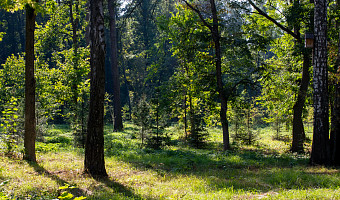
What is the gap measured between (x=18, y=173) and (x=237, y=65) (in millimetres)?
11429

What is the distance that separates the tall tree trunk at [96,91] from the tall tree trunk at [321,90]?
23.2 ft

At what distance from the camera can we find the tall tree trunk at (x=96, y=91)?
732 centimetres

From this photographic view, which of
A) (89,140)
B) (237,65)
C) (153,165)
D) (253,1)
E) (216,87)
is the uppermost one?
(253,1)

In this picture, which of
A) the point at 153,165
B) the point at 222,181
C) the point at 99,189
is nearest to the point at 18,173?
the point at 99,189

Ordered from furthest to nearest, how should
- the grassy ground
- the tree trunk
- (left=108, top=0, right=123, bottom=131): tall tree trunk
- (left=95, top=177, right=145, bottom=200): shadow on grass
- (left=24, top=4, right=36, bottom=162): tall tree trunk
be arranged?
(left=108, top=0, right=123, bottom=131): tall tree trunk → the tree trunk → (left=24, top=4, right=36, bottom=162): tall tree trunk → (left=95, top=177, right=145, bottom=200): shadow on grass → the grassy ground

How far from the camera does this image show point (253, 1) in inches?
572

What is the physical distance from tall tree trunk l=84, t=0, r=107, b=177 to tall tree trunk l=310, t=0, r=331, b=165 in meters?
7.07

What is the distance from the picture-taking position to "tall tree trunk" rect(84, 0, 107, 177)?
7320 mm

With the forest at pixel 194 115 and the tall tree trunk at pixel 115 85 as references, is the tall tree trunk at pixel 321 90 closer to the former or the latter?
the forest at pixel 194 115

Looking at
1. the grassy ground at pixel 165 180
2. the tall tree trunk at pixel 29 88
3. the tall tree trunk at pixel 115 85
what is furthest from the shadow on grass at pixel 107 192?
the tall tree trunk at pixel 115 85

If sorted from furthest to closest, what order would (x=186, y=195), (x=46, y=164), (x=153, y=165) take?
1. (x=153, y=165)
2. (x=46, y=164)
3. (x=186, y=195)

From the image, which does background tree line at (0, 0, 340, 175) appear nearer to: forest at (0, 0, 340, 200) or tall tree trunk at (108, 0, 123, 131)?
forest at (0, 0, 340, 200)

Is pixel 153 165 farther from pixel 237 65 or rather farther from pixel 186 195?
pixel 237 65

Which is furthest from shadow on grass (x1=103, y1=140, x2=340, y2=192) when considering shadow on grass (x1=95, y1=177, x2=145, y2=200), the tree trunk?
the tree trunk
